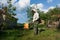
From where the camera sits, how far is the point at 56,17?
539cm

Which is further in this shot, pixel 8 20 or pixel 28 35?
pixel 8 20

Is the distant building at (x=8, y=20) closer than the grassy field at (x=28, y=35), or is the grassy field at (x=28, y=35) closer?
the grassy field at (x=28, y=35)

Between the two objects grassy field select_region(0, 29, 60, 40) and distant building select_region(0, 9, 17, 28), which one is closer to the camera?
grassy field select_region(0, 29, 60, 40)

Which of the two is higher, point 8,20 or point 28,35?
point 8,20

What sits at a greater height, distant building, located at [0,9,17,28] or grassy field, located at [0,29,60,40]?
distant building, located at [0,9,17,28]

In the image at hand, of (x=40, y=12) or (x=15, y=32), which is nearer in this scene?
(x=15, y=32)

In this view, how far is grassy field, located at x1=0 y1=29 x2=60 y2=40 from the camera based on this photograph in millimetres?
4995

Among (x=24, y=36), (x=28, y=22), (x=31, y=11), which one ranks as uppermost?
(x=31, y=11)

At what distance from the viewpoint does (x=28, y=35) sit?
519cm

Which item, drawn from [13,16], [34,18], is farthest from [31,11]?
[13,16]

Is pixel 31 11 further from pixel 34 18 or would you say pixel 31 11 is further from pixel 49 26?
pixel 49 26

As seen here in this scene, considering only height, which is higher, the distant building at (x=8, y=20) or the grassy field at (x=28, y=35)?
the distant building at (x=8, y=20)

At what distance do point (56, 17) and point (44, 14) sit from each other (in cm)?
45

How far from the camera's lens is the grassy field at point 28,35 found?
4995 mm
